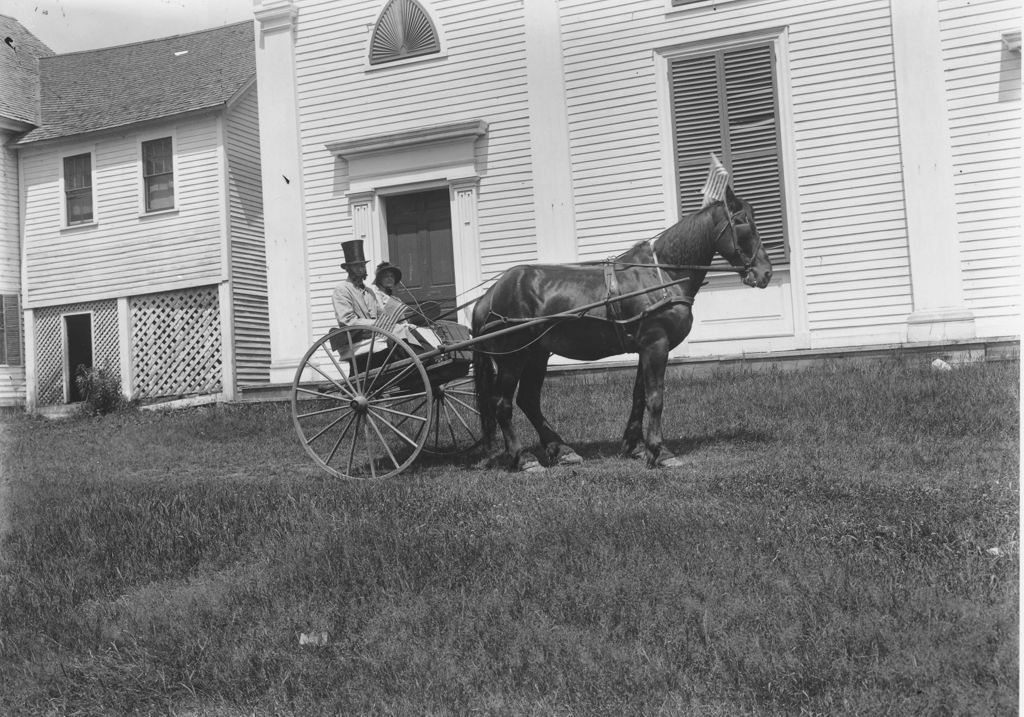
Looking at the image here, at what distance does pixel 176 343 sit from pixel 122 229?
2.84 metres

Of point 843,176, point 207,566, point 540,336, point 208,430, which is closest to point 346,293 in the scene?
point 540,336

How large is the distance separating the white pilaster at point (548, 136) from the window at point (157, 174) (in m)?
9.90

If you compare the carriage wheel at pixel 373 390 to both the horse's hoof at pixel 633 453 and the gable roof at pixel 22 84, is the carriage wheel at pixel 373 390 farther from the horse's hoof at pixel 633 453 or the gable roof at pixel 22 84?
the gable roof at pixel 22 84

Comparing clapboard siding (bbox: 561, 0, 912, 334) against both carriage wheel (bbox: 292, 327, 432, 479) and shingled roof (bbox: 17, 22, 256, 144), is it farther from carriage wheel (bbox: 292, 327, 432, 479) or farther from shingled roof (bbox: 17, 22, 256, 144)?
shingled roof (bbox: 17, 22, 256, 144)

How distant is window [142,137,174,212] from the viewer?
2022cm

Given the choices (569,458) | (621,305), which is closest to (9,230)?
(569,458)

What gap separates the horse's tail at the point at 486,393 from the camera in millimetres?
8367

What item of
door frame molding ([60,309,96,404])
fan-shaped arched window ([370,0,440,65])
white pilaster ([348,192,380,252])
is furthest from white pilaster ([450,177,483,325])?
door frame molding ([60,309,96,404])

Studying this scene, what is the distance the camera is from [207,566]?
6.52 meters

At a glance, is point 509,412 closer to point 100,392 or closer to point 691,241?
point 691,241

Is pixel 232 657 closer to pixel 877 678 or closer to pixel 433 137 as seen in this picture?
pixel 877 678

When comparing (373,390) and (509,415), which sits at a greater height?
(373,390)

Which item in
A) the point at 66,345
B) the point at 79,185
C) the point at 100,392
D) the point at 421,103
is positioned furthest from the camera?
the point at 79,185

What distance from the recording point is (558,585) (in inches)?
211
